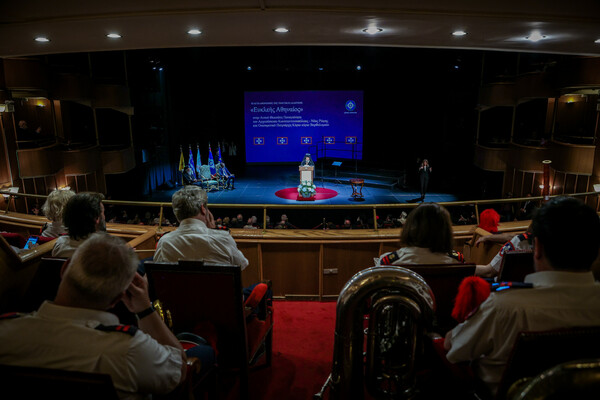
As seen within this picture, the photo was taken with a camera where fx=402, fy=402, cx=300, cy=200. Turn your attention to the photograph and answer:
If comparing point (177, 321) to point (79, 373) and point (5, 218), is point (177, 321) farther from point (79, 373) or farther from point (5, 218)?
point (5, 218)

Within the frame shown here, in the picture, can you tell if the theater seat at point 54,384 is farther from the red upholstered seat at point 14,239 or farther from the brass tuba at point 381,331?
the red upholstered seat at point 14,239

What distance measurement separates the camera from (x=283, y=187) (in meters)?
14.2

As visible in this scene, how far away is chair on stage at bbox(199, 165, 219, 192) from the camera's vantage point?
14529 mm

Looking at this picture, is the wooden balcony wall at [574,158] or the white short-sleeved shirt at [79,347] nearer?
the white short-sleeved shirt at [79,347]

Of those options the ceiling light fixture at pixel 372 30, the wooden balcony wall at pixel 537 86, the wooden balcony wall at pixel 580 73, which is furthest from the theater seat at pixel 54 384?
the wooden balcony wall at pixel 537 86

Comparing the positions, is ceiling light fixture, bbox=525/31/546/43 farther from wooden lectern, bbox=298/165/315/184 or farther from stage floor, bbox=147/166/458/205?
wooden lectern, bbox=298/165/315/184

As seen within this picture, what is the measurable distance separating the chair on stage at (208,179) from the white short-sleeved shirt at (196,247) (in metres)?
12.2

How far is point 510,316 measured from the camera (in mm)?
1374

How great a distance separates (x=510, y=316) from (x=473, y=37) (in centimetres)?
332

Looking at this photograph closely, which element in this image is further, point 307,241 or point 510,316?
point 307,241

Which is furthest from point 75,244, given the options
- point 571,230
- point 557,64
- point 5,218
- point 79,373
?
point 557,64

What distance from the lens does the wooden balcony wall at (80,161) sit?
1287cm

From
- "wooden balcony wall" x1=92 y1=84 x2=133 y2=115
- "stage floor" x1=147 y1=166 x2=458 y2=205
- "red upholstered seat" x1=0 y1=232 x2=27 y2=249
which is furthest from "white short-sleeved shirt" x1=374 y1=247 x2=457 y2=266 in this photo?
"wooden balcony wall" x1=92 y1=84 x2=133 y2=115

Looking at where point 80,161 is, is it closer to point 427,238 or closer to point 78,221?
point 78,221
